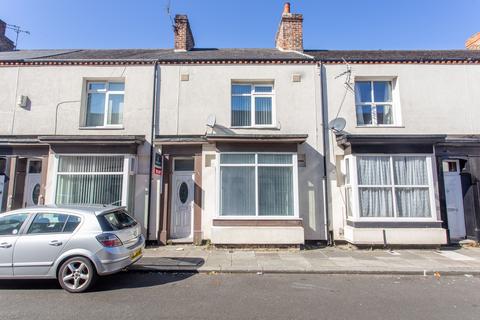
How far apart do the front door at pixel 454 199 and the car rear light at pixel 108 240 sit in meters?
10.4

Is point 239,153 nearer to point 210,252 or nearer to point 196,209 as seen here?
point 196,209

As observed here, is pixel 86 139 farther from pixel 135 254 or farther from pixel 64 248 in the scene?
pixel 135 254

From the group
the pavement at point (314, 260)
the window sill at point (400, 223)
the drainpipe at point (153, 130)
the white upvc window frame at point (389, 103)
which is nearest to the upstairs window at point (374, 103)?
the white upvc window frame at point (389, 103)

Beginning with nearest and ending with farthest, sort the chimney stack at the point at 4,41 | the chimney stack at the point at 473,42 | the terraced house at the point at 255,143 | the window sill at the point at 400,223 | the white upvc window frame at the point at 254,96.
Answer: the window sill at the point at 400,223 → the terraced house at the point at 255,143 → the white upvc window frame at the point at 254,96 → the chimney stack at the point at 473,42 → the chimney stack at the point at 4,41

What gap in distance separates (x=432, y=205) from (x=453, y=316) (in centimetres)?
537

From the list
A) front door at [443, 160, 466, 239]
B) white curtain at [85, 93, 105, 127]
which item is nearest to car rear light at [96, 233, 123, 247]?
white curtain at [85, 93, 105, 127]

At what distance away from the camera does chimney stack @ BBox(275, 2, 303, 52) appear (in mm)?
11234

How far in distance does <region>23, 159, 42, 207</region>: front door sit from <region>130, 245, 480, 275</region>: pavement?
15.1ft

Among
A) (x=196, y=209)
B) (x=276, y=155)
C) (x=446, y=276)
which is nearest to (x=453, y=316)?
(x=446, y=276)

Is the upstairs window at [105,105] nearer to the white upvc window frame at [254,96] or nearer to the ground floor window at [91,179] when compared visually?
the ground floor window at [91,179]

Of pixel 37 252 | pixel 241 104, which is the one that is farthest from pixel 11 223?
pixel 241 104

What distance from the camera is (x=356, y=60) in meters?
10.0

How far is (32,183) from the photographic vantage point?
970 centimetres

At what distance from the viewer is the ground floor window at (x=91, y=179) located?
9078 mm
